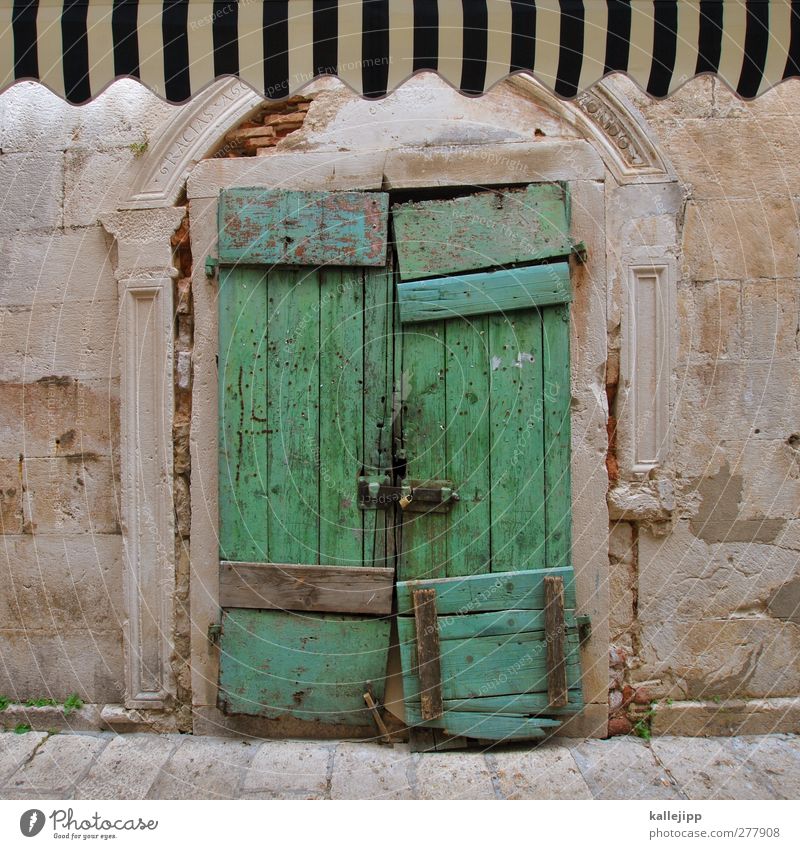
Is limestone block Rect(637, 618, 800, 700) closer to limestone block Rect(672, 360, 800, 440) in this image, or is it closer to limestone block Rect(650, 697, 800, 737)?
limestone block Rect(650, 697, 800, 737)

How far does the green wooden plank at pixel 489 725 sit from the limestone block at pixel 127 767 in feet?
3.89

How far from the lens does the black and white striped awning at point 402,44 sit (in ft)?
8.08

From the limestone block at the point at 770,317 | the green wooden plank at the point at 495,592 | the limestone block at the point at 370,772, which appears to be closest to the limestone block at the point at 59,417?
the green wooden plank at the point at 495,592

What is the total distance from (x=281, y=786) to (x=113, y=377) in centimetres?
212

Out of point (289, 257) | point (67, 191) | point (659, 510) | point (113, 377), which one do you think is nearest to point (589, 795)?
point (659, 510)

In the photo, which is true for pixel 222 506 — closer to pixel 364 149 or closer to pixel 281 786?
pixel 281 786

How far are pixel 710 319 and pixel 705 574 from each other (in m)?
1.23

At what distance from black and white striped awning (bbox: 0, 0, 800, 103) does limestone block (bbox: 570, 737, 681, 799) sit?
288cm

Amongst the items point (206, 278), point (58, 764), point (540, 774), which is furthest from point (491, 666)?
point (206, 278)

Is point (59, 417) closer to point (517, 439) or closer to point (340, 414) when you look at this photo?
point (340, 414)

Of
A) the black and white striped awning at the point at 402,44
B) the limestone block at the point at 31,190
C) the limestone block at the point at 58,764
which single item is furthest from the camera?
the limestone block at the point at 31,190

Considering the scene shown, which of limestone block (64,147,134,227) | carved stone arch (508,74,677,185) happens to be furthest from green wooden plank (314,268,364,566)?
carved stone arch (508,74,677,185)

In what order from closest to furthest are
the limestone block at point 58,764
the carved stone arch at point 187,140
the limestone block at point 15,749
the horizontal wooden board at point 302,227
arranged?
1. the limestone block at point 58,764
2. the limestone block at point 15,749
3. the horizontal wooden board at point 302,227
4. the carved stone arch at point 187,140

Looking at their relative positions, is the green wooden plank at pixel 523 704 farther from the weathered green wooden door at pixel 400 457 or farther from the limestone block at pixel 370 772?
the limestone block at pixel 370 772
